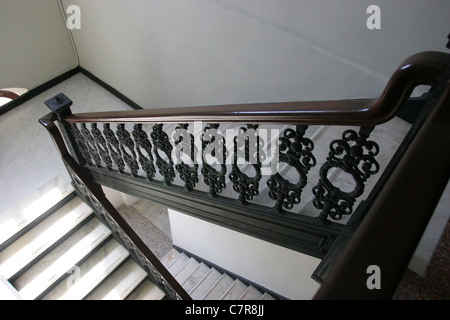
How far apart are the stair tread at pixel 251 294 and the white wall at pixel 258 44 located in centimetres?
268

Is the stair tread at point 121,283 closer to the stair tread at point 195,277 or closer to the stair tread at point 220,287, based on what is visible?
the stair tread at point 220,287

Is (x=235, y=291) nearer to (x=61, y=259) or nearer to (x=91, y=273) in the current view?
(x=91, y=273)

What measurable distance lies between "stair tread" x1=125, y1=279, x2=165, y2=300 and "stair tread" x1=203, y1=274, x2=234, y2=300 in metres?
1.33

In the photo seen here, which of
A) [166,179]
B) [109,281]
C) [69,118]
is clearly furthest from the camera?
[109,281]

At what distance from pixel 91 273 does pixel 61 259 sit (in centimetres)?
34

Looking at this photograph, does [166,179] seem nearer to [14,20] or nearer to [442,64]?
[442,64]

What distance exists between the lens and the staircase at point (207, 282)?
5176 millimetres

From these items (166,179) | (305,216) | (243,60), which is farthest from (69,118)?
(305,216)

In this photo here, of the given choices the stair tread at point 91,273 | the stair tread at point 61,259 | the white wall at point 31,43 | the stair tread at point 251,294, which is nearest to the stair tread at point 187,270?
the stair tread at point 251,294

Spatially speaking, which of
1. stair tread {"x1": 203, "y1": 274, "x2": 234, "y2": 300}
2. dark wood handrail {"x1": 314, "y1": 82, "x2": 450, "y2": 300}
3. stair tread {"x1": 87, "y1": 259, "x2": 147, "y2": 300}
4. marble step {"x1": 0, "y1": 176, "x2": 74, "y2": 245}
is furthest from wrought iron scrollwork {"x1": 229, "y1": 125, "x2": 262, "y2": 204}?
stair tread {"x1": 203, "y1": 274, "x2": 234, "y2": 300}

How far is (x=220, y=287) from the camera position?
5.45 m

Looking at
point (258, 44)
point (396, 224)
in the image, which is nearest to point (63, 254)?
point (258, 44)

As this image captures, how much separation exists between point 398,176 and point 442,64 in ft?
1.64

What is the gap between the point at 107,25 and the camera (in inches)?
201
